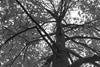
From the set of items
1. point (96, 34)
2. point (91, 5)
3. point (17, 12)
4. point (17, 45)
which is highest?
point (17, 12)

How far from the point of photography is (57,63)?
12.8ft

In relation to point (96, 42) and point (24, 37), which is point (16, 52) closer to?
point (24, 37)

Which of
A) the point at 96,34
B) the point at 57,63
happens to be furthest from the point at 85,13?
the point at 57,63

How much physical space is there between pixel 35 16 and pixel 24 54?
55.4 inches

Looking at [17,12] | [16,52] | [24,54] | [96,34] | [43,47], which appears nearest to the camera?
[17,12]

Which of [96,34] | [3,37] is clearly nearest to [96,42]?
[96,34]

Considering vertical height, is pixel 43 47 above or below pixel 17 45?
below

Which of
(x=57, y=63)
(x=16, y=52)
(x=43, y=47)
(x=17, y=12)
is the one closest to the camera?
(x=57, y=63)

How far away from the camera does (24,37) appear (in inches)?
198

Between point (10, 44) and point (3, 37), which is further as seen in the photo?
point (10, 44)

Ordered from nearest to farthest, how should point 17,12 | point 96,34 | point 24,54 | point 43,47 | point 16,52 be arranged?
point 17,12 < point 24,54 < point 16,52 < point 96,34 < point 43,47

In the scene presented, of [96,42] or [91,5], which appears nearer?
[91,5]

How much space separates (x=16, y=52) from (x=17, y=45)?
285 millimetres

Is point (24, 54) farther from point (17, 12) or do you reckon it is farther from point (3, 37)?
point (17, 12)
